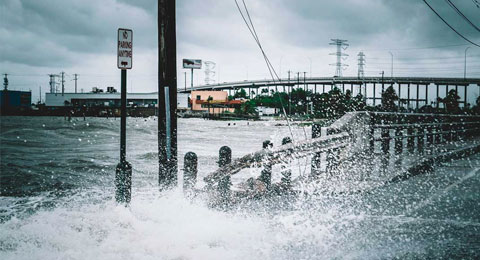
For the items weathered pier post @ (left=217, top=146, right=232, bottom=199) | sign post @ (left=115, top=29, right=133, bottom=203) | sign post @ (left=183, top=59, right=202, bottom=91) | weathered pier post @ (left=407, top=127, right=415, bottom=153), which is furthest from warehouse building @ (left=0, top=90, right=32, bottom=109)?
weathered pier post @ (left=217, top=146, right=232, bottom=199)

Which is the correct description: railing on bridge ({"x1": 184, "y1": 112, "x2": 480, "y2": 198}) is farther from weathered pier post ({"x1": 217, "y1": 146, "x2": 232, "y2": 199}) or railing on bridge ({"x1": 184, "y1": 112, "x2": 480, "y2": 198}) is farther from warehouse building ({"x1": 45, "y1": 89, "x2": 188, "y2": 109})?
warehouse building ({"x1": 45, "y1": 89, "x2": 188, "y2": 109})

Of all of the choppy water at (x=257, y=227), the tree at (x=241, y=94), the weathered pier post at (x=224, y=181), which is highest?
the tree at (x=241, y=94)

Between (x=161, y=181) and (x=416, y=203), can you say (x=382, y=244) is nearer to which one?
(x=416, y=203)

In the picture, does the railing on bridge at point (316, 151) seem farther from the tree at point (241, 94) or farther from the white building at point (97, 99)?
the tree at point (241, 94)

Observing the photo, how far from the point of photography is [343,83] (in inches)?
4963

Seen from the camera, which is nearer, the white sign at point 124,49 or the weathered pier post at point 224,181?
the weathered pier post at point 224,181

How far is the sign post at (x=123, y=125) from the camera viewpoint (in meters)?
6.34

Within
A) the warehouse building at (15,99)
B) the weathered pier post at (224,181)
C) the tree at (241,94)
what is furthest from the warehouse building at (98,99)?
the weathered pier post at (224,181)

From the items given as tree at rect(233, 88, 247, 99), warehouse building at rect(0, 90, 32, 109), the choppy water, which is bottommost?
the choppy water

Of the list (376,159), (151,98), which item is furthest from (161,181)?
(151,98)

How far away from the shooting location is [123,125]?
6.70 meters

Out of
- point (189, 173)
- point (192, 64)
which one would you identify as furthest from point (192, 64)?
point (189, 173)

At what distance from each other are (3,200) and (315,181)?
605 cm

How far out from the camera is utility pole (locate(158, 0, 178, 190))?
6699 millimetres
